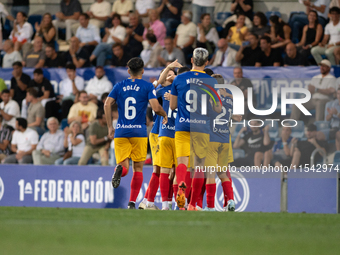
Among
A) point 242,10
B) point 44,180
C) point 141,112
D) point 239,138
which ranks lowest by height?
point 44,180

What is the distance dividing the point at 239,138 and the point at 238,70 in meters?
1.66

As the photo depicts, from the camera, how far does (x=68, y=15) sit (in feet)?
53.9

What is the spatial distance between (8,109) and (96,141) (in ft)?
10.1

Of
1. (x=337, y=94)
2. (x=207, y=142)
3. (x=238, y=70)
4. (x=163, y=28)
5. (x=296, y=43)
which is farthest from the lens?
(x=163, y=28)

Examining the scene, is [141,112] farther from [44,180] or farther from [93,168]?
[44,180]

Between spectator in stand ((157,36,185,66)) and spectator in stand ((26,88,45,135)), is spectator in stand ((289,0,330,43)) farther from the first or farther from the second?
spectator in stand ((26,88,45,135))

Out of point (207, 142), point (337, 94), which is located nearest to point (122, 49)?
point (337, 94)

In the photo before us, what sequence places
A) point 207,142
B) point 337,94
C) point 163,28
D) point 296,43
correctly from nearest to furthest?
1. point 207,142
2. point 337,94
3. point 296,43
4. point 163,28

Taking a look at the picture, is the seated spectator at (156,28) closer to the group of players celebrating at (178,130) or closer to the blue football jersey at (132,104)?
the group of players celebrating at (178,130)

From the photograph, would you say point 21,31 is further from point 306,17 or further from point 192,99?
point 192,99

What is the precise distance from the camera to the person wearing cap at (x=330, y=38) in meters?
13.0

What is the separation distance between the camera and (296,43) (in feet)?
45.3

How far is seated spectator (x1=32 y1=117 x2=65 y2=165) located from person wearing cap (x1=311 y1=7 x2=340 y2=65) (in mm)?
6399

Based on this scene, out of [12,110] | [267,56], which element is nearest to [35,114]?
[12,110]
